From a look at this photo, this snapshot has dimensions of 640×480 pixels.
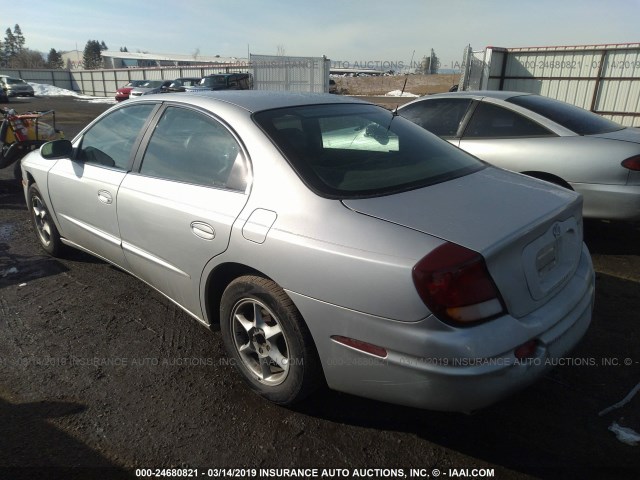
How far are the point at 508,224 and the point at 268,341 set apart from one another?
1258mm

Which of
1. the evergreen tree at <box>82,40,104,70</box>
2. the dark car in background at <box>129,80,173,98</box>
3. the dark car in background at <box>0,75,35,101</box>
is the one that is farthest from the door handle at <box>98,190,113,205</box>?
the evergreen tree at <box>82,40,104,70</box>

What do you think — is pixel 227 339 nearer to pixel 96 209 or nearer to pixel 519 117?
pixel 96 209

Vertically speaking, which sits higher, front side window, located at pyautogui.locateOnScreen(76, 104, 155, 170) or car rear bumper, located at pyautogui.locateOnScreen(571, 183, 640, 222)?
front side window, located at pyautogui.locateOnScreen(76, 104, 155, 170)

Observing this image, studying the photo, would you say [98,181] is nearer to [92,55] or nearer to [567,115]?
[567,115]

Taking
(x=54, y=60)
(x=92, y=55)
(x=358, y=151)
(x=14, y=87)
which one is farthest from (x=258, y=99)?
(x=92, y=55)

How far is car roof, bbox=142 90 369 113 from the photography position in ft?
8.87

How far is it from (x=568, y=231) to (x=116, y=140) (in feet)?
9.89

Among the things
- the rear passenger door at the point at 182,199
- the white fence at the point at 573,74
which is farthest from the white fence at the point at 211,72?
the rear passenger door at the point at 182,199

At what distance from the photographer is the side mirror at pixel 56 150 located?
11.7 feet

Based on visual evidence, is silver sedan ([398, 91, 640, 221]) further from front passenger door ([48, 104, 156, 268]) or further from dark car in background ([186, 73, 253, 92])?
dark car in background ([186, 73, 253, 92])

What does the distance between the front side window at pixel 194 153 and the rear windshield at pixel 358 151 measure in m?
0.25

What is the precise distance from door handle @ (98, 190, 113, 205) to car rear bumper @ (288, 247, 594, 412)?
1.77 metres

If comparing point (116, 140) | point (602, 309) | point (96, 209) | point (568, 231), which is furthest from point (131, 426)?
point (602, 309)

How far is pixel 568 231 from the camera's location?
7.33 feet
